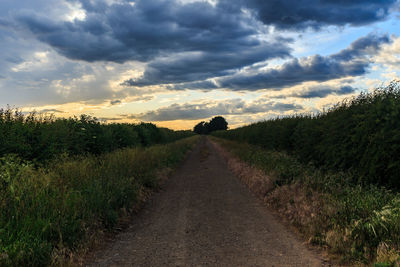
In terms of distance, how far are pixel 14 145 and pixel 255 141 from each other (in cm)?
2301

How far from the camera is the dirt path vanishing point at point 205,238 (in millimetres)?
5375

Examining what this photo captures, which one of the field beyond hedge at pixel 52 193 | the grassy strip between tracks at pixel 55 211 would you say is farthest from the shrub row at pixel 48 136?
the grassy strip between tracks at pixel 55 211

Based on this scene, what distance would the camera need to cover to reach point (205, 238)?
21.3 feet

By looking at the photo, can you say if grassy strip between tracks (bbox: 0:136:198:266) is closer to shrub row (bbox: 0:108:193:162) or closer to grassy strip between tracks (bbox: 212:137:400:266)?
shrub row (bbox: 0:108:193:162)

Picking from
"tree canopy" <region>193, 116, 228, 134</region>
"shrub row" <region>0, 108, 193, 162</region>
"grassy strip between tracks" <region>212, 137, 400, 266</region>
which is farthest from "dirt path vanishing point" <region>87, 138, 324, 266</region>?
"tree canopy" <region>193, 116, 228, 134</region>

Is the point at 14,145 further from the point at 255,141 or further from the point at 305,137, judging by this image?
the point at 255,141

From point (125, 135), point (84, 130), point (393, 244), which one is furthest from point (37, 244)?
point (125, 135)

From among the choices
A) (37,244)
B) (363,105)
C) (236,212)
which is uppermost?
(363,105)

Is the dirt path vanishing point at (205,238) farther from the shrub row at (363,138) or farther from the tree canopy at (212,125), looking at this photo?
the tree canopy at (212,125)

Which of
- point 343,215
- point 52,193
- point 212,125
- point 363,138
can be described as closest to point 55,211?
point 52,193

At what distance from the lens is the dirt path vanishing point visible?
538 cm

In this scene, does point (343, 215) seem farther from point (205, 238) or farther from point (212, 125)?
point (212, 125)

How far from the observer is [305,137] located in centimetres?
1461

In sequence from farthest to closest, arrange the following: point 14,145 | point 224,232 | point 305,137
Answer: point 305,137 < point 14,145 < point 224,232
